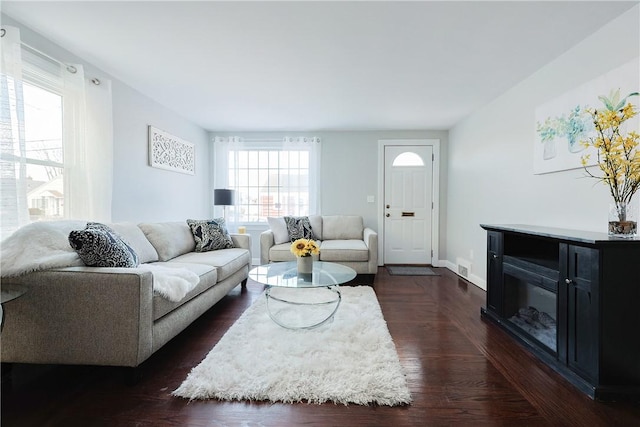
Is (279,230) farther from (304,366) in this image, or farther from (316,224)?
(304,366)

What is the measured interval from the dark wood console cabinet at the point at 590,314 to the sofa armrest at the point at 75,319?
252 centimetres

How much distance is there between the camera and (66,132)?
2.39 metres

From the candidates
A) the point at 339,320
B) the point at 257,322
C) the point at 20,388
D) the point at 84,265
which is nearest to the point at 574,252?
the point at 339,320

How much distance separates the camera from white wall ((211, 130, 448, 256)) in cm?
482

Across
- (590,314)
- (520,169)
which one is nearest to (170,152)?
(520,169)

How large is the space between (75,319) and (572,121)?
11.9 feet

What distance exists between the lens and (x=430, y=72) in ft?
8.82

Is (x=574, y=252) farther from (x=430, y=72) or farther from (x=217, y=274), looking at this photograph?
(x=217, y=274)

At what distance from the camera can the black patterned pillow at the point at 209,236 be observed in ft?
11.1

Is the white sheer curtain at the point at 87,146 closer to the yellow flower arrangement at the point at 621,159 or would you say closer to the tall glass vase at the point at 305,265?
the tall glass vase at the point at 305,265

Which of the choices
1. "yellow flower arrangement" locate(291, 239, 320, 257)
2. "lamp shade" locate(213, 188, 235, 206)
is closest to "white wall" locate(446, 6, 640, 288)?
"yellow flower arrangement" locate(291, 239, 320, 257)

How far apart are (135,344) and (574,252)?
262 cm

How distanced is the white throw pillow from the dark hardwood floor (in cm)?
190

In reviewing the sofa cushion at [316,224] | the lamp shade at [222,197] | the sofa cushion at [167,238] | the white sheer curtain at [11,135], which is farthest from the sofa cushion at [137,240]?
the sofa cushion at [316,224]
